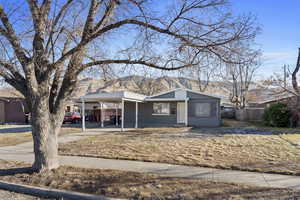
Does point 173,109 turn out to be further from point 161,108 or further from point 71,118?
point 71,118

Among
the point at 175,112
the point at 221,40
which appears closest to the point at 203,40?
the point at 221,40

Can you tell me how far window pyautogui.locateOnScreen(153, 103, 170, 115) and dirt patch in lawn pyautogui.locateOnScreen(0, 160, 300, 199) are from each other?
15591 millimetres

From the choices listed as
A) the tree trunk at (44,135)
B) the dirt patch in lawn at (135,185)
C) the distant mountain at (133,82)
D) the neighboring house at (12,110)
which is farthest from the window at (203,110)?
the neighboring house at (12,110)

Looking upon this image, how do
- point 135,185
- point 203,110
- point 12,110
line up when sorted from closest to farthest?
point 135,185 → point 203,110 → point 12,110

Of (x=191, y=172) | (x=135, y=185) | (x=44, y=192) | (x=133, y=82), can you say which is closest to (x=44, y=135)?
Answer: (x=44, y=192)

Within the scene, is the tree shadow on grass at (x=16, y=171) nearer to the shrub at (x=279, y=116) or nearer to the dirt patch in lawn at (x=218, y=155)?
the dirt patch in lawn at (x=218, y=155)

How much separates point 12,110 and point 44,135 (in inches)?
1114

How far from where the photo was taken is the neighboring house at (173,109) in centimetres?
1969

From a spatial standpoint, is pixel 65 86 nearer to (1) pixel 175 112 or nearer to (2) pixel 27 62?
(2) pixel 27 62

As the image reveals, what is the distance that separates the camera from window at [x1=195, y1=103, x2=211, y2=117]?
65.5 ft

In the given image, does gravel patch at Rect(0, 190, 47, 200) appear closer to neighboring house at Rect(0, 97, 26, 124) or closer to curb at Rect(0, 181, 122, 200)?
curb at Rect(0, 181, 122, 200)

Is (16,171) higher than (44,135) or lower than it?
lower

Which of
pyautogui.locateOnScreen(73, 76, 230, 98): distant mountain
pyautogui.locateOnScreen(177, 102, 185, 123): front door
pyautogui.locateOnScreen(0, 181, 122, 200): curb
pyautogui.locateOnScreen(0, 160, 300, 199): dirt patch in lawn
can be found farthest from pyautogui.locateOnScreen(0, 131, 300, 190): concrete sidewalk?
pyautogui.locateOnScreen(177, 102, 185, 123): front door

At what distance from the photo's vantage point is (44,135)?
227 inches
